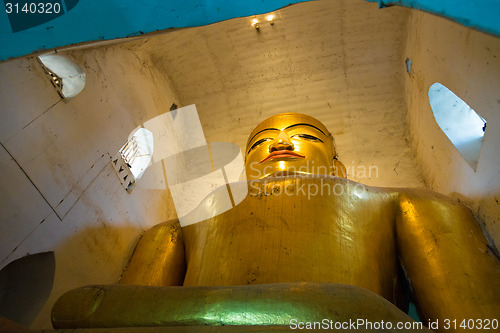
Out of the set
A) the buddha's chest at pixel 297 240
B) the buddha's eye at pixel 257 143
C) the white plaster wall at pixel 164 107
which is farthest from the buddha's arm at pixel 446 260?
the white plaster wall at pixel 164 107

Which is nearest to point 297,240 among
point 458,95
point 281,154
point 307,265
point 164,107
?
point 307,265

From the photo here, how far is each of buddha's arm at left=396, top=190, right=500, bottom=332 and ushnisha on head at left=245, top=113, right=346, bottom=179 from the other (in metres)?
0.67

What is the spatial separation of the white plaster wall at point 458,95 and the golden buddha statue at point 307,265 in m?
0.22

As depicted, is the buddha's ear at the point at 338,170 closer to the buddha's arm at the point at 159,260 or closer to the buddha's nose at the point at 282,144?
the buddha's nose at the point at 282,144

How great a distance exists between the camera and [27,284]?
6.80 ft

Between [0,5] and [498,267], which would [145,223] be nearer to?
[0,5]

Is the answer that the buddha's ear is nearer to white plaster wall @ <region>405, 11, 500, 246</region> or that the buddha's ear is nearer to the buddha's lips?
the buddha's lips

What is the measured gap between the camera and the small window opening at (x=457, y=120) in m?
2.73

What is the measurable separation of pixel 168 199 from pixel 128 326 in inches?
99.8

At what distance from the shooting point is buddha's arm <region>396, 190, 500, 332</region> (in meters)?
1.77

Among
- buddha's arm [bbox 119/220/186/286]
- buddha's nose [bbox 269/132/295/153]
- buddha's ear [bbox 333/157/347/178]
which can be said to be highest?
buddha's nose [bbox 269/132/295/153]

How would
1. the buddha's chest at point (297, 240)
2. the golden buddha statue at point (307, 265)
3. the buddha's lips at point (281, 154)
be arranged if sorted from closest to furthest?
the golden buddha statue at point (307, 265) < the buddha's chest at point (297, 240) < the buddha's lips at point (281, 154)

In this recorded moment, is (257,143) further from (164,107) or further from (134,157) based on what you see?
(164,107)

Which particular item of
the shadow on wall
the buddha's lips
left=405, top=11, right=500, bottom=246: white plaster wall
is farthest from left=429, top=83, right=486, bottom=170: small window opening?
the shadow on wall
